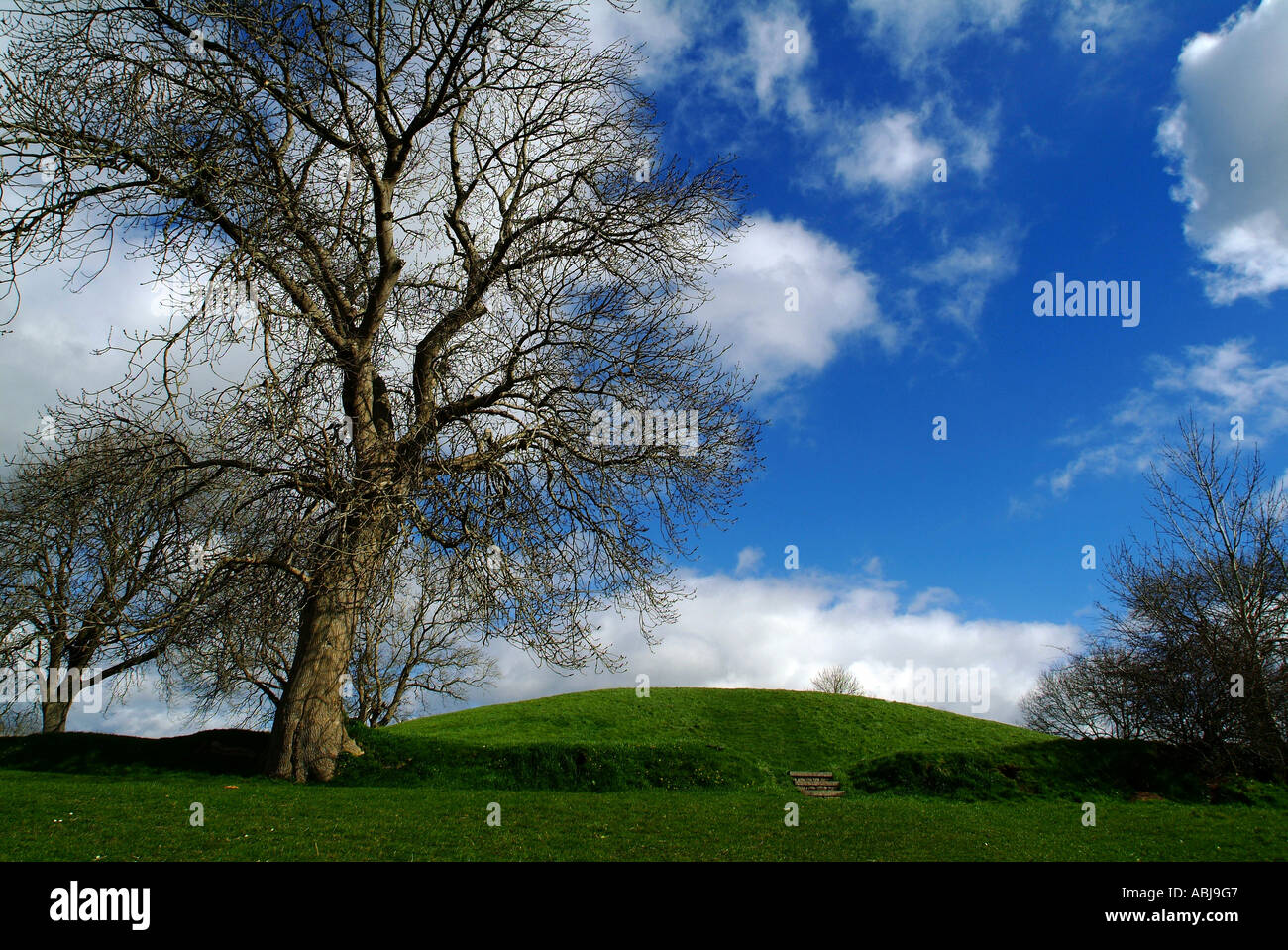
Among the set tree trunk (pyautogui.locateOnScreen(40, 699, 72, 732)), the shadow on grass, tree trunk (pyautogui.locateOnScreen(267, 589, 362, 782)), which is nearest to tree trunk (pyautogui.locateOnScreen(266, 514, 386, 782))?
tree trunk (pyautogui.locateOnScreen(267, 589, 362, 782))

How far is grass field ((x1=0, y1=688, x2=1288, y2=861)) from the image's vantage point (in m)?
10.6

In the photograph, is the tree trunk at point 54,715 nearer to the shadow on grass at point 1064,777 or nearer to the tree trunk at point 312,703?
the tree trunk at point 312,703

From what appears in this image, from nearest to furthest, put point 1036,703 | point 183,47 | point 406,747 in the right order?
1. point 183,47
2. point 406,747
3. point 1036,703

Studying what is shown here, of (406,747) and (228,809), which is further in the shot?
(406,747)

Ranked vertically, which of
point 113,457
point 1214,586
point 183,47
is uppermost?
point 183,47

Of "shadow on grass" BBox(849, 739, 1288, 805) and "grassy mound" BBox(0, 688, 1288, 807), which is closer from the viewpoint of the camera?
"grassy mound" BBox(0, 688, 1288, 807)

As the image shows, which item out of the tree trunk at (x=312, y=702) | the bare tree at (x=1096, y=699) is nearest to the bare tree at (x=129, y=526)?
the tree trunk at (x=312, y=702)

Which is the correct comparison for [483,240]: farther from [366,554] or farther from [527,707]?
[527,707]

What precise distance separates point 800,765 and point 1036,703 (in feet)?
91.7

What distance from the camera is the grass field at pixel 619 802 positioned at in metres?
10.6

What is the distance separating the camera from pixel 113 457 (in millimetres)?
13336

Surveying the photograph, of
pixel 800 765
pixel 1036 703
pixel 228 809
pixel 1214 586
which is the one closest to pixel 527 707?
pixel 800 765

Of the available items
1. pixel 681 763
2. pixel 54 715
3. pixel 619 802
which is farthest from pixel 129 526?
pixel 54 715

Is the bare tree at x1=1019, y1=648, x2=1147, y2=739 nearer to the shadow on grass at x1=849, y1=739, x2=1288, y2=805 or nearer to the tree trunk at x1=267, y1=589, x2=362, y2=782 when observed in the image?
the shadow on grass at x1=849, y1=739, x2=1288, y2=805
